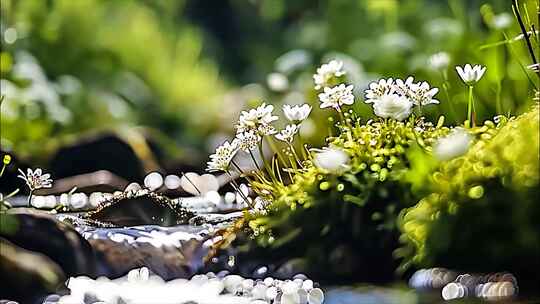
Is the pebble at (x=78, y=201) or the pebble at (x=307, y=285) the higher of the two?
the pebble at (x=78, y=201)

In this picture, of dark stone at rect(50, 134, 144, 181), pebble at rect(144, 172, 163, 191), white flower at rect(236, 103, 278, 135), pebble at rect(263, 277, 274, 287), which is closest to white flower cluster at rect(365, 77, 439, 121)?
white flower at rect(236, 103, 278, 135)

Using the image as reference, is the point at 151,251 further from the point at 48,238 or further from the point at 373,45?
the point at 373,45

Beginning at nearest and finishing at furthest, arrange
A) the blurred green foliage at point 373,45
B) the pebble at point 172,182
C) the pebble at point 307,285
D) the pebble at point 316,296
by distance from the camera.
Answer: the pebble at point 316,296
the pebble at point 307,285
the pebble at point 172,182
the blurred green foliage at point 373,45

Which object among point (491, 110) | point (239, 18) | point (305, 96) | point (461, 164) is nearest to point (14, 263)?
point (461, 164)

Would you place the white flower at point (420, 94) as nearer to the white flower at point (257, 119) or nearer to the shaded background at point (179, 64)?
the white flower at point (257, 119)

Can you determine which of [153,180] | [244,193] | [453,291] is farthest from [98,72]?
[453,291]

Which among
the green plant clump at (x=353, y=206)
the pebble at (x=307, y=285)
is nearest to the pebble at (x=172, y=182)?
the green plant clump at (x=353, y=206)
